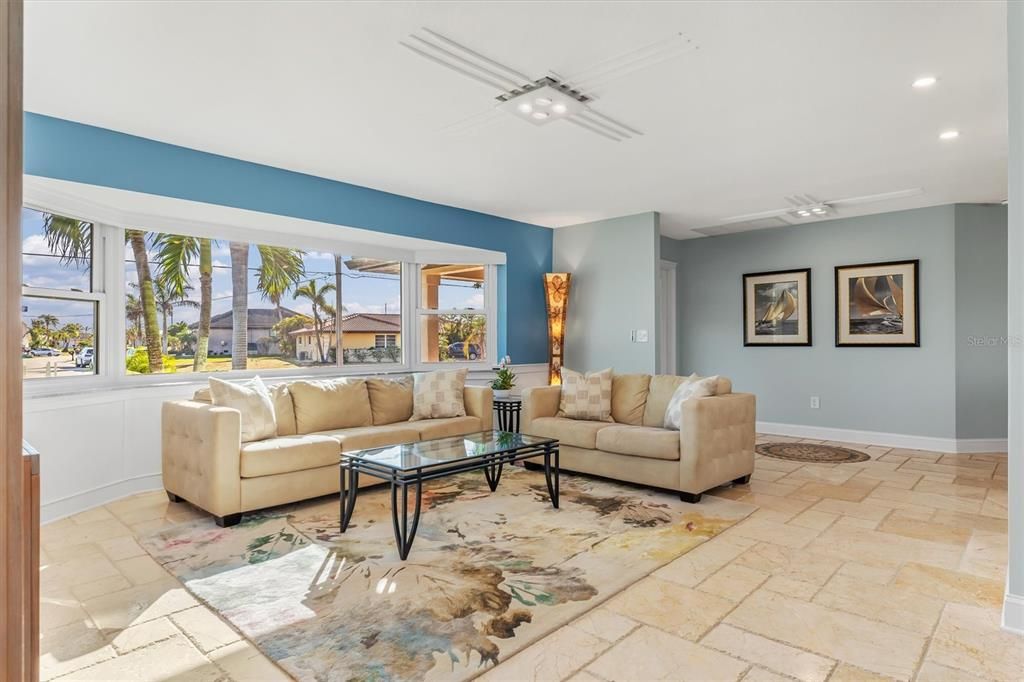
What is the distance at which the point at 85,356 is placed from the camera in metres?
4.01

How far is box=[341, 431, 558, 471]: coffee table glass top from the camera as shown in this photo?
3117 mm

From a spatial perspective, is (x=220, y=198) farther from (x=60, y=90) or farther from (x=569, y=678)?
(x=569, y=678)

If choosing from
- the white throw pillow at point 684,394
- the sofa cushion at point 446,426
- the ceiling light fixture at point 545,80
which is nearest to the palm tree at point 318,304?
the sofa cushion at point 446,426

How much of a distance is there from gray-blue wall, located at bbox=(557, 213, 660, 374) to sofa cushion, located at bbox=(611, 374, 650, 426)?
1.04 meters

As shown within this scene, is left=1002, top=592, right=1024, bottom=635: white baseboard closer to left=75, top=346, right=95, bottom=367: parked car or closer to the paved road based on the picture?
the paved road

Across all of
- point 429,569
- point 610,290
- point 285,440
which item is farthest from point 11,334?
point 610,290

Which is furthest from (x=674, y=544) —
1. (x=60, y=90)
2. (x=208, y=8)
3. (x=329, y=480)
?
(x=60, y=90)

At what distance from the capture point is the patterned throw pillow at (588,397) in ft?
15.8

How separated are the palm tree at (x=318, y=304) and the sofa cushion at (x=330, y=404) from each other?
831 mm

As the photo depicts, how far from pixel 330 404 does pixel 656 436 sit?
2.40 m

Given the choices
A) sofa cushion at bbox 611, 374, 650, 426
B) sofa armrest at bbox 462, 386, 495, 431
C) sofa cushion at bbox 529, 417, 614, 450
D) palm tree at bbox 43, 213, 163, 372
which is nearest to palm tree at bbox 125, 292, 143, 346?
palm tree at bbox 43, 213, 163, 372

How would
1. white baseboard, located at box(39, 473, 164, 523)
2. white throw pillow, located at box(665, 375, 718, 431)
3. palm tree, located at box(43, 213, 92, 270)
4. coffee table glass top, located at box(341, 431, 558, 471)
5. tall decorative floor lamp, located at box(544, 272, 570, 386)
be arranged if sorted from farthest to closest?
tall decorative floor lamp, located at box(544, 272, 570, 386) → white throw pillow, located at box(665, 375, 718, 431) → palm tree, located at box(43, 213, 92, 270) → white baseboard, located at box(39, 473, 164, 523) → coffee table glass top, located at box(341, 431, 558, 471)

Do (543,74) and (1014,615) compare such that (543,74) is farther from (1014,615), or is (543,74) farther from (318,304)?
(318,304)

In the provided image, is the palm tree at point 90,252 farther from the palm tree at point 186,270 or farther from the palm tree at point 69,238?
the palm tree at point 186,270
